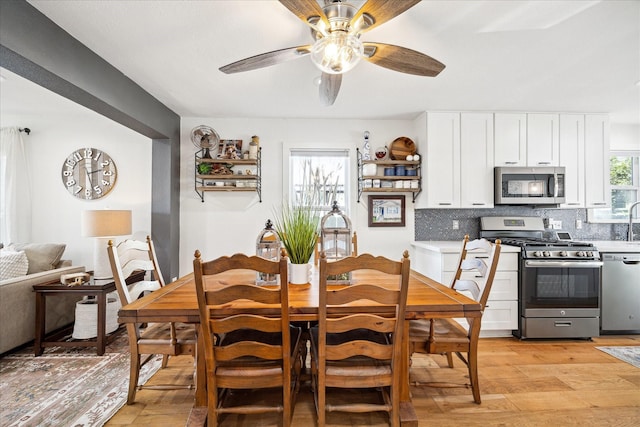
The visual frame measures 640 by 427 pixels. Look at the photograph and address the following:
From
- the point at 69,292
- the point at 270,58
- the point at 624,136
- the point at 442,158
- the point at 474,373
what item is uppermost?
the point at 624,136

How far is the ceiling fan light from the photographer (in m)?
1.50

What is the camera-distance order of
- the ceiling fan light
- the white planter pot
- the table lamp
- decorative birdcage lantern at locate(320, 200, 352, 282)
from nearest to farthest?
1. the ceiling fan light
2. the white planter pot
3. decorative birdcage lantern at locate(320, 200, 352, 282)
4. the table lamp

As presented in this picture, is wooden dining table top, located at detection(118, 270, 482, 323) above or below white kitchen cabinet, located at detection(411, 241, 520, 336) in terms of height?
above

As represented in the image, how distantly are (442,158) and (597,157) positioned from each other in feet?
5.96

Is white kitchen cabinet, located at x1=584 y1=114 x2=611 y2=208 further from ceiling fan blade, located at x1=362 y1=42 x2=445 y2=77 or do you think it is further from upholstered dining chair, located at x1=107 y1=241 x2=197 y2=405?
upholstered dining chair, located at x1=107 y1=241 x2=197 y2=405

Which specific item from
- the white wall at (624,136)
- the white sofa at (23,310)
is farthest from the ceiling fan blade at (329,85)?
the white wall at (624,136)

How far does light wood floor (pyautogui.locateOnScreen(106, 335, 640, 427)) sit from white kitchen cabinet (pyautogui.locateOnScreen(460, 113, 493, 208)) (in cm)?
167

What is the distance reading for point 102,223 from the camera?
3.09 metres

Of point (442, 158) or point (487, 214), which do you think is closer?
point (442, 158)

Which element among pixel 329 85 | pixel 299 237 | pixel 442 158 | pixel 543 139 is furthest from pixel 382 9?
pixel 543 139

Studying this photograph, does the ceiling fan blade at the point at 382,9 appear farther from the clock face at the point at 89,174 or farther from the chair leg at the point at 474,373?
the clock face at the point at 89,174

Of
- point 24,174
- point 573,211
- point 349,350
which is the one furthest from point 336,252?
point 24,174

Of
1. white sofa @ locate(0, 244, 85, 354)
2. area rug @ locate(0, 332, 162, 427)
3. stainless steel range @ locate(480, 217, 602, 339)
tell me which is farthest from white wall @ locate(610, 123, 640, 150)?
white sofa @ locate(0, 244, 85, 354)

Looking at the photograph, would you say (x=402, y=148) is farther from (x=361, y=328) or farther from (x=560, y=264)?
(x=361, y=328)
